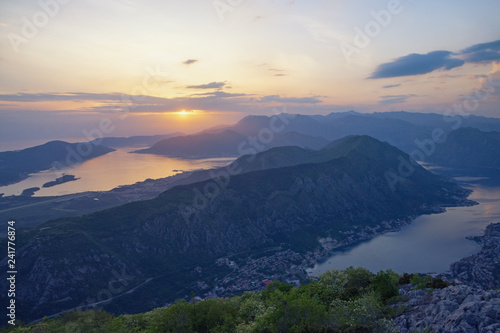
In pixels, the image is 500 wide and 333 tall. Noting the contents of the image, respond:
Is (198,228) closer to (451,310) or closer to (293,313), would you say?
(293,313)

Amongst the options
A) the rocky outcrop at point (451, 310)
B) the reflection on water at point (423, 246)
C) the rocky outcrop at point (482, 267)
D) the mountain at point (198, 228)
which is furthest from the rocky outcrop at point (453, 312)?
the rocky outcrop at point (482, 267)

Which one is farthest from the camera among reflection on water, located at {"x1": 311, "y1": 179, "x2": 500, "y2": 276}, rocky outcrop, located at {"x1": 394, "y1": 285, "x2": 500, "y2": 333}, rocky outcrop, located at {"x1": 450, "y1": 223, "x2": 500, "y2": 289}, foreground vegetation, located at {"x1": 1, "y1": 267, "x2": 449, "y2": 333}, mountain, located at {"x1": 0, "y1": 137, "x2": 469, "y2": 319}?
reflection on water, located at {"x1": 311, "y1": 179, "x2": 500, "y2": 276}

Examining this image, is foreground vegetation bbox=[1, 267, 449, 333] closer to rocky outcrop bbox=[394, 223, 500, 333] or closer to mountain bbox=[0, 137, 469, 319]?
rocky outcrop bbox=[394, 223, 500, 333]

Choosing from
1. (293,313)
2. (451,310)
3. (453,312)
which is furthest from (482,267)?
(293,313)

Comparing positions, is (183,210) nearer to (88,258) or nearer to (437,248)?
(88,258)

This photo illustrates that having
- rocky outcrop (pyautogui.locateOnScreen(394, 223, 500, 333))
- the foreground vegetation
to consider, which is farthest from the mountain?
rocky outcrop (pyautogui.locateOnScreen(394, 223, 500, 333))

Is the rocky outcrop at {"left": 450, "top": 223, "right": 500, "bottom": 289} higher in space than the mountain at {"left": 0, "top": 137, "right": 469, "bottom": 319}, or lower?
lower

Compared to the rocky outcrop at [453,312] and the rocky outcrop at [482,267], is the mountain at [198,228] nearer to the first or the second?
the rocky outcrop at [482,267]

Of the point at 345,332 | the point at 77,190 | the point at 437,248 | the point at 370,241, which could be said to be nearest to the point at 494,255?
the point at 437,248
